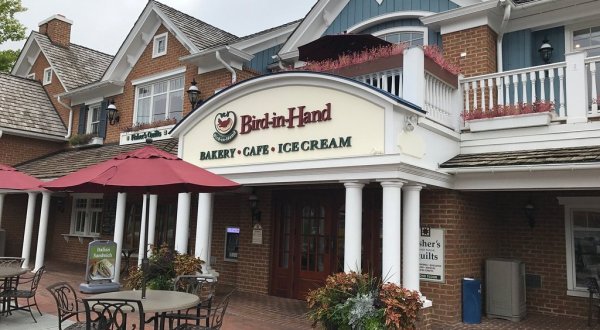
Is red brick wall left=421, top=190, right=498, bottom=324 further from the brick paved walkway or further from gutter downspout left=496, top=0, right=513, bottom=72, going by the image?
gutter downspout left=496, top=0, right=513, bottom=72

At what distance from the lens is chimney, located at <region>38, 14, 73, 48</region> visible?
20.7 metres

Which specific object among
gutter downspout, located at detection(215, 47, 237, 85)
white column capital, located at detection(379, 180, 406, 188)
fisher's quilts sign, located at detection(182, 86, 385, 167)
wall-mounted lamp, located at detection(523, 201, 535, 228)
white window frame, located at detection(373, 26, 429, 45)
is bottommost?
wall-mounted lamp, located at detection(523, 201, 535, 228)

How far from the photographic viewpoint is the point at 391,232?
285 inches

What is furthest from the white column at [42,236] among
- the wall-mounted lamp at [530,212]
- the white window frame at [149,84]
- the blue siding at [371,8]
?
the wall-mounted lamp at [530,212]

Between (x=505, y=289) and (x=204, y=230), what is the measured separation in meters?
5.74

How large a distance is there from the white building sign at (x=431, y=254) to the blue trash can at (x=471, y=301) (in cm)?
50

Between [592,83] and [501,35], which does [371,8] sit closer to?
[501,35]

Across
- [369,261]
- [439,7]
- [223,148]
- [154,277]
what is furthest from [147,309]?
[439,7]

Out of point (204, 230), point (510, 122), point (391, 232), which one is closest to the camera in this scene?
point (391, 232)

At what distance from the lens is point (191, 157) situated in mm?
10203

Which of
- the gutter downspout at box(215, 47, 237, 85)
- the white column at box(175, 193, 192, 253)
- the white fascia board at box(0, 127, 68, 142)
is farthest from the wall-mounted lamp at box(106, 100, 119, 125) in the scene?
the white column at box(175, 193, 192, 253)

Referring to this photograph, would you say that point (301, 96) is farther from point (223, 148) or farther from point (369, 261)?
point (369, 261)

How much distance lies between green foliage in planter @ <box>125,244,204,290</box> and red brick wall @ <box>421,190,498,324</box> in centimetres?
416

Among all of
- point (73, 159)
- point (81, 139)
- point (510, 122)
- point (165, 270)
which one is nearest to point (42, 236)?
point (73, 159)
